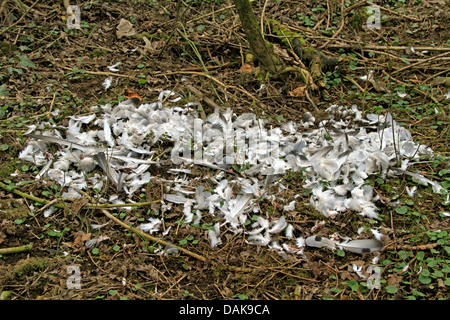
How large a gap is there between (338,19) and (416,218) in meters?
2.59

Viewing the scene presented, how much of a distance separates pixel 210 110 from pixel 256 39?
31.1 inches

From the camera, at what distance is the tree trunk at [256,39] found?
3393 mm

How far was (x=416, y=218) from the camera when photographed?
2475 millimetres

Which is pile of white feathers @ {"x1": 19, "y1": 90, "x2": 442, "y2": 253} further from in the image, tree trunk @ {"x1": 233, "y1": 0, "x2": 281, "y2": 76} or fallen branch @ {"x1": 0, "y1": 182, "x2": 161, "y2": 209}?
tree trunk @ {"x1": 233, "y1": 0, "x2": 281, "y2": 76}

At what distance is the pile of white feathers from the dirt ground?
75 millimetres

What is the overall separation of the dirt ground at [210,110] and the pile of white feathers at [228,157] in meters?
0.07

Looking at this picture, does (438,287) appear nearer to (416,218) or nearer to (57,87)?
(416,218)

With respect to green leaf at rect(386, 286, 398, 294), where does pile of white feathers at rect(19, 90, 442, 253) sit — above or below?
above

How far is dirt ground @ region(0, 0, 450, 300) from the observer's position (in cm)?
217

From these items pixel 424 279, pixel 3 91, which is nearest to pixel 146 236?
pixel 424 279

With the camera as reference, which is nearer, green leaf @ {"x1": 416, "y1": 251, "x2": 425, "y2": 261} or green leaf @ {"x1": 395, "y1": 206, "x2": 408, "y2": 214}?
green leaf @ {"x1": 416, "y1": 251, "x2": 425, "y2": 261}

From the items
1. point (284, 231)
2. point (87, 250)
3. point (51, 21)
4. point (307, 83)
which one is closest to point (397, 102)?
point (307, 83)

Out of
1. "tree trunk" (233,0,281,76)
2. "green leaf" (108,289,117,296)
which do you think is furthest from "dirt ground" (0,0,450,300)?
"tree trunk" (233,0,281,76)

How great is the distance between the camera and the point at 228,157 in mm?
2781
